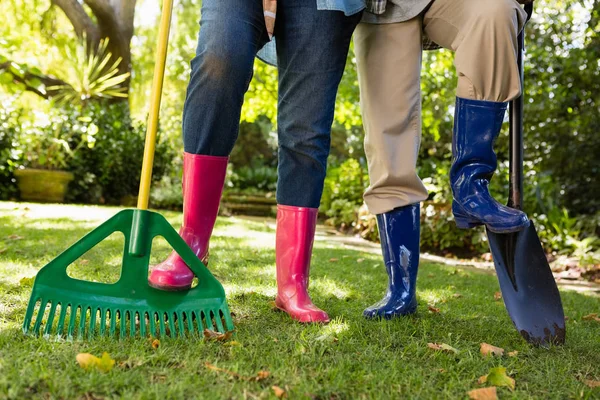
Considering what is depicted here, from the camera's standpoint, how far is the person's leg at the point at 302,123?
173 centimetres

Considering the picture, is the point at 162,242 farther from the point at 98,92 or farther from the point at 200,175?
the point at 98,92

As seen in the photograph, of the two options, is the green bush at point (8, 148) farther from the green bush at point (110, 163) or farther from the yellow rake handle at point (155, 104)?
the yellow rake handle at point (155, 104)

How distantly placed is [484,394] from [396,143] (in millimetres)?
936

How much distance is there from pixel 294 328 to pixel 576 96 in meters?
5.10

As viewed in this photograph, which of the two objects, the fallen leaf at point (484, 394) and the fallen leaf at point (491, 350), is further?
the fallen leaf at point (491, 350)

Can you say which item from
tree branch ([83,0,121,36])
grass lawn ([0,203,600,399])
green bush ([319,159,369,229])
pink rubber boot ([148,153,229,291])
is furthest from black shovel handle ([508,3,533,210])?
tree branch ([83,0,121,36])

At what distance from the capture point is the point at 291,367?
1.31 m

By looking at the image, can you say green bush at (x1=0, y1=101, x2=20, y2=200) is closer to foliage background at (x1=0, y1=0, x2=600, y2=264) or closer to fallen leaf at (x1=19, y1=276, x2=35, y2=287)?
foliage background at (x1=0, y1=0, x2=600, y2=264)

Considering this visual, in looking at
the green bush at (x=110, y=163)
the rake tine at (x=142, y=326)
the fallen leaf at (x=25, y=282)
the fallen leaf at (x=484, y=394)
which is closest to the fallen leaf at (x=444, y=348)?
the fallen leaf at (x=484, y=394)

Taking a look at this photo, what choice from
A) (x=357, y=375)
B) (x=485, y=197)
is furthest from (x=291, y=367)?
(x=485, y=197)

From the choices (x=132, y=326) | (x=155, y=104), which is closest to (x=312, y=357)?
(x=132, y=326)

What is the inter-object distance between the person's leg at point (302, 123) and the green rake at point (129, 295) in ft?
1.04

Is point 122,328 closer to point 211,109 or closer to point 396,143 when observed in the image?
point 211,109

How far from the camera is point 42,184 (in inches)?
287
